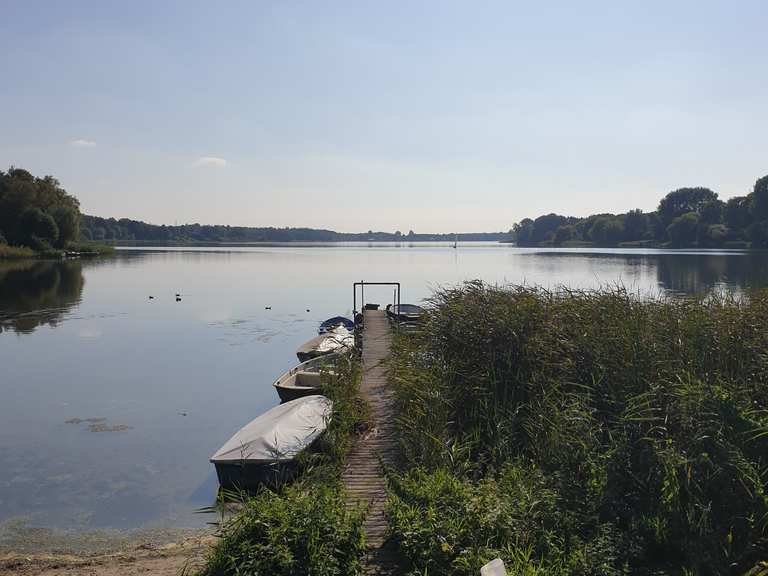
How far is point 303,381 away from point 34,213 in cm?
8074

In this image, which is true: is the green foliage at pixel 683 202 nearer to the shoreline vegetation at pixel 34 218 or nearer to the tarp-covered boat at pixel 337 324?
the shoreline vegetation at pixel 34 218

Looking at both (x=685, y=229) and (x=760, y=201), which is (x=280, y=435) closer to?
(x=760, y=201)

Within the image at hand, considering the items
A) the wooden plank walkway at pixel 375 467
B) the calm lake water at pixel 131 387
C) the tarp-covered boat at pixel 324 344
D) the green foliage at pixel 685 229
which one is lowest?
the calm lake water at pixel 131 387

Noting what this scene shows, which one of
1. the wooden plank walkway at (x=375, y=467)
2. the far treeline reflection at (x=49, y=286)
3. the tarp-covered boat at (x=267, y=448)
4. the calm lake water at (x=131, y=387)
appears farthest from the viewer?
the far treeline reflection at (x=49, y=286)

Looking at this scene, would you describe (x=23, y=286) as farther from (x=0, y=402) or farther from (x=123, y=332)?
(x=0, y=402)

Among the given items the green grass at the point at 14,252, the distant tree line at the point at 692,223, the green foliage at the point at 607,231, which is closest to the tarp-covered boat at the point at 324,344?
the green grass at the point at 14,252

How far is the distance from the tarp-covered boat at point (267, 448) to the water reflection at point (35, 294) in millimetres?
23924

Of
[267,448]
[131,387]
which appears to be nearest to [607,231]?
[131,387]

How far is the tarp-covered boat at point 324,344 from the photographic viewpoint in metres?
22.4

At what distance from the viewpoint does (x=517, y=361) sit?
1035cm

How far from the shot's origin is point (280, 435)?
11852 mm

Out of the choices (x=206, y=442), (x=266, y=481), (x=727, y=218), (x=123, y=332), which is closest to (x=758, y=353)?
(x=266, y=481)

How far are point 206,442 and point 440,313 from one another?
7211 millimetres

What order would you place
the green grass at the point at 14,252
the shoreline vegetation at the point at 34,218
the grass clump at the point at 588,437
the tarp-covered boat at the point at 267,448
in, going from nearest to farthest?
the grass clump at the point at 588,437 → the tarp-covered boat at the point at 267,448 → the green grass at the point at 14,252 → the shoreline vegetation at the point at 34,218
